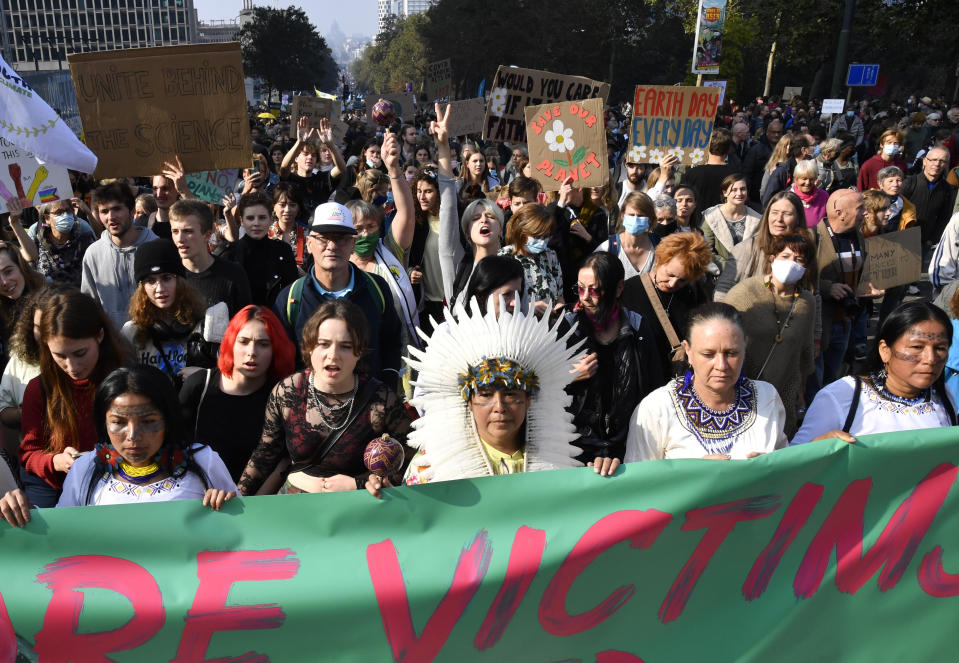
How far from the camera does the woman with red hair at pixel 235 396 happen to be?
3230mm

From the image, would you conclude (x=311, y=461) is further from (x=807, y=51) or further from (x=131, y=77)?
(x=807, y=51)

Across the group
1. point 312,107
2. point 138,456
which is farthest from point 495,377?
point 312,107

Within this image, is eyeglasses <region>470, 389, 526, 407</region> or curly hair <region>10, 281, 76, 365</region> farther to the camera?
curly hair <region>10, 281, 76, 365</region>

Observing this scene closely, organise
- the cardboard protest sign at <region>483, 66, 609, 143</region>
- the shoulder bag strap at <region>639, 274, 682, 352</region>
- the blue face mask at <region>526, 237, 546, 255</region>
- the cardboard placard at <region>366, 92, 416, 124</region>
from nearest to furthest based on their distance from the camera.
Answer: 1. the shoulder bag strap at <region>639, 274, 682, 352</region>
2. the blue face mask at <region>526, 237, 546, 255</region>
3. the cardboard protest sign at <region>483, 66, 609, 143</region>
4. the cardboard placard at <region>366, 92, 416, 124</region>

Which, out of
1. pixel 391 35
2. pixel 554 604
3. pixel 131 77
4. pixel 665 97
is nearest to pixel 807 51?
pixel 665 97

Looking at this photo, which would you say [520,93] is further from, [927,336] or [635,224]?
[927,336]

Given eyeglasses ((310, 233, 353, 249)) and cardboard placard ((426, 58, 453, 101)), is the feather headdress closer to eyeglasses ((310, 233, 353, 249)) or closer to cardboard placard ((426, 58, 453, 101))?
eyeglasses ((310, 233, 353, 249))

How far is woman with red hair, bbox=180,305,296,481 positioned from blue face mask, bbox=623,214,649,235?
2386 mm

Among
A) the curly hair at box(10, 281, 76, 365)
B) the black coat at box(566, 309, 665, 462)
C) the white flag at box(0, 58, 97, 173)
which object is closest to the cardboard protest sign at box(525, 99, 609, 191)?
the black coat at box(566, 309, 665, 462)

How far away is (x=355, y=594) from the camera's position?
2.52 metres

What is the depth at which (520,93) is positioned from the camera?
7.51m

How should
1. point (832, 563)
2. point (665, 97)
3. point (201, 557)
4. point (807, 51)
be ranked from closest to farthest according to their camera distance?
point (201, 557) → point (832, 563) → point (665, 97) → point (807, 51)

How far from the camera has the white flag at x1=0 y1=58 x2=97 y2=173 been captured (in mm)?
4152

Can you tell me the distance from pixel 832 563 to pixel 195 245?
317 centimetres
